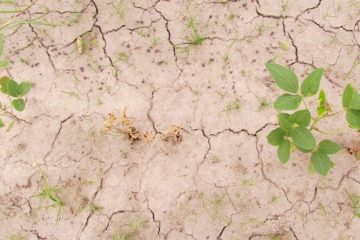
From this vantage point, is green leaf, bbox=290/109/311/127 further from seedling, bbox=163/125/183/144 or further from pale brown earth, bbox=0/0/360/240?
seedling, bbox=163/125/183/144

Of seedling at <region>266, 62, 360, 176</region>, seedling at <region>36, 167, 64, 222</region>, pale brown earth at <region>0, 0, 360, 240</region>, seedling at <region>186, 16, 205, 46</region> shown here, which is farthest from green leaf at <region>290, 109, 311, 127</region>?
seedling at <region>36, 167, 64, 222</region>

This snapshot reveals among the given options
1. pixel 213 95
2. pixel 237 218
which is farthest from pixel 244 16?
pixel 237 218

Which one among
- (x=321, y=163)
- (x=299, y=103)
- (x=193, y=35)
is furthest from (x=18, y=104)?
(x=321, y=163)

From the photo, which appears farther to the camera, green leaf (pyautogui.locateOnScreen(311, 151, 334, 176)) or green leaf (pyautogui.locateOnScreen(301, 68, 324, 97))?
green leaf (pyautogui.locateOnScreen(311, 151, 334, 176))

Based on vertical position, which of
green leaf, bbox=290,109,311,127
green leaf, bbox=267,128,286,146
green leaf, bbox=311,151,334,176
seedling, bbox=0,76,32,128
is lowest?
green leaf, bbox=311,151,334,176

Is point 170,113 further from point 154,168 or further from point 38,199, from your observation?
point 38,199

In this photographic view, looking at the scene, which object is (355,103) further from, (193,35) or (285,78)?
(193,35)

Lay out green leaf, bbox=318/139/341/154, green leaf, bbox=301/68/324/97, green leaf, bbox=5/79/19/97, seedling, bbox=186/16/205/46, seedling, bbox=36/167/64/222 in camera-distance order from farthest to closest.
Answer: seedling, bbox=186/16/205/46, seedling, bbox=36/167/64/222, green leaf, bbox=5/79/19/97, green leaf, bbox=318/139/341/154, green leaf, bbox=301/68/324/97

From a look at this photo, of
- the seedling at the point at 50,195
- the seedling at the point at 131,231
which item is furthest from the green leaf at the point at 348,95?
the seedling at the point at 50,195
